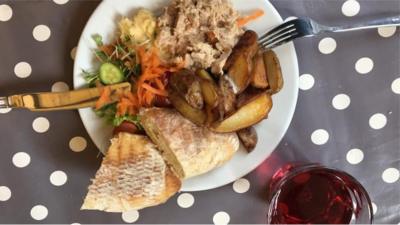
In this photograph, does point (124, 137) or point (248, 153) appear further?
point (248, 153)

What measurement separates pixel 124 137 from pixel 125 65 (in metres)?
0.22

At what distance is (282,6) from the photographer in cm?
168

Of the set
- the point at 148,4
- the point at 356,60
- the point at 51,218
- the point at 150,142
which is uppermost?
the point at 148,4

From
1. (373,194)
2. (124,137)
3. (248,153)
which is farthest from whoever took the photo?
(373,194)

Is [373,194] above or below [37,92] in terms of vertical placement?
below

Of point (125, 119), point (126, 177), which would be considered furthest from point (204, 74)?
point (126, 177)

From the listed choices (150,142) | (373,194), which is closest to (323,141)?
(373,194)

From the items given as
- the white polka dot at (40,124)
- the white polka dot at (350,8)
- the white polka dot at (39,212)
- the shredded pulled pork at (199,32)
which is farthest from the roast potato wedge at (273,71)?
the white polka dot at (39,212)

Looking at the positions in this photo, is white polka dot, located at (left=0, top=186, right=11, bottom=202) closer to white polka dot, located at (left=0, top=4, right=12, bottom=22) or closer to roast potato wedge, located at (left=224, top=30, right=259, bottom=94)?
white polka dot, located at (left=0, top=4, right=12, bottom=22)

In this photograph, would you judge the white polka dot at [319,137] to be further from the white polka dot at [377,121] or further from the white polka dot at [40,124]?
the white polka dot at [40,124]

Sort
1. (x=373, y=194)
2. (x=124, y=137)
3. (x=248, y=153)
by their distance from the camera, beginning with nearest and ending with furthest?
(x=124, y=137)
(x=248, y=153)
(x=373, y=194)

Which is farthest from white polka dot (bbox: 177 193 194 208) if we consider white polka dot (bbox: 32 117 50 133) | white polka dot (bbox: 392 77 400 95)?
white polka dot (bbox: 392 77 400 95)

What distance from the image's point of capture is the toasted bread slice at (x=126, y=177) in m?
1.56

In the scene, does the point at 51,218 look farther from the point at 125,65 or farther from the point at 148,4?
the point at 148,4
